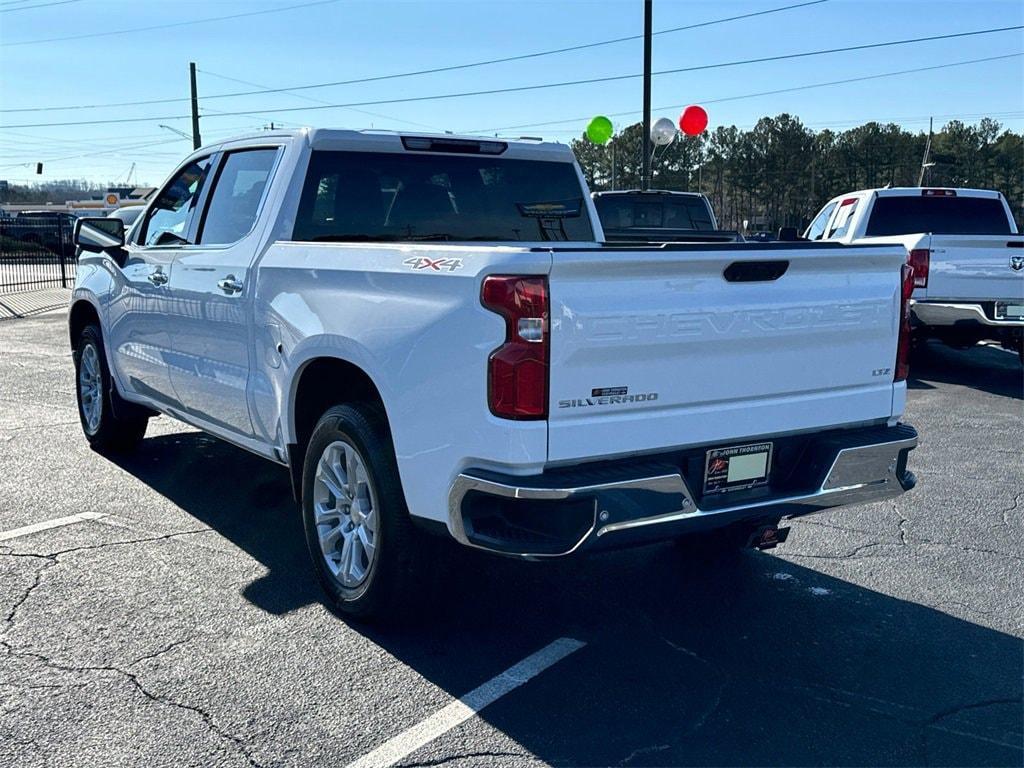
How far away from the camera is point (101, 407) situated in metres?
7.59

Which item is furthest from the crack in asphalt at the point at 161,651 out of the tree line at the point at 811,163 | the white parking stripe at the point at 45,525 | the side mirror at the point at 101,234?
the tree line at the point at 811,163

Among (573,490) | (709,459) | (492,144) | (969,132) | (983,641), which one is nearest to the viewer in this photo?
(573,490)

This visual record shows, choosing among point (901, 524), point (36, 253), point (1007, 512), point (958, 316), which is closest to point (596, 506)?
point (901, 524)

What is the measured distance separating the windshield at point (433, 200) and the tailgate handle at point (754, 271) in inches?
75.9

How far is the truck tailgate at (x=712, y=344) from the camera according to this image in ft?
12.3

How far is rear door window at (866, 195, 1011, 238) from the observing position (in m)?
13.0

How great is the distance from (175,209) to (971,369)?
9407 mm

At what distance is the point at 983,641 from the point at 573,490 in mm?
1951

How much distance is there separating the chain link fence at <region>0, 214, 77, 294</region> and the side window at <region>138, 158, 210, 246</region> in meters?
16.5

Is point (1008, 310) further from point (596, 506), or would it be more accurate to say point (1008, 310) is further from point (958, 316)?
point (596, 506)

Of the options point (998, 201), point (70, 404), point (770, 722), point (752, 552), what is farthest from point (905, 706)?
point (998, 201)

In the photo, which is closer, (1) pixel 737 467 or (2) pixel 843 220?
(1) pixel 737 467

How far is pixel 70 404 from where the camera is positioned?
9.72m

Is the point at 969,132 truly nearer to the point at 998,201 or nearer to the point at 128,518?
the point at 998,201
